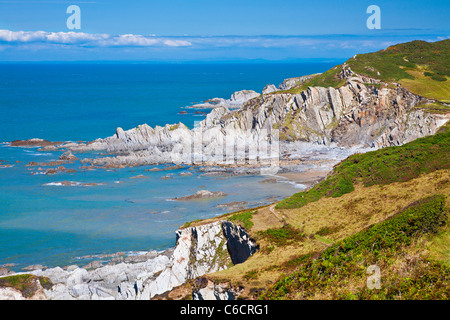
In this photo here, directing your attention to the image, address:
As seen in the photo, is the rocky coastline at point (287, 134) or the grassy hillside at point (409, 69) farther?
the grassy hillside at point (409, 69)

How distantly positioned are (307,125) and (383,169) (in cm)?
5163

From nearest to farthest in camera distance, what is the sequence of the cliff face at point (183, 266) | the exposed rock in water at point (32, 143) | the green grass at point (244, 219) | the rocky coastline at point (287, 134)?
the cliff face at point (183, 266), the green grass at point (244, 219), the rocky coastline at point (287, 134), the exposed rock in water at point (32, 143)

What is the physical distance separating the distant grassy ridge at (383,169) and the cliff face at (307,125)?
3868 centimetres

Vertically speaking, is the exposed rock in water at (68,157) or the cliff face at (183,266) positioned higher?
the exposed rock in water at (68,157)

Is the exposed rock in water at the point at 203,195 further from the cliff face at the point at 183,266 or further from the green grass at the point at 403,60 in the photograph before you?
the green grass at the point at 403,60

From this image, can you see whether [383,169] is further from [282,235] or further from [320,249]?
[320,249]

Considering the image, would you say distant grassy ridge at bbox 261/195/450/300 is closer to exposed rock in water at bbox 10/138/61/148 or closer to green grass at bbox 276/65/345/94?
green grass at bbox 276/65/345/94

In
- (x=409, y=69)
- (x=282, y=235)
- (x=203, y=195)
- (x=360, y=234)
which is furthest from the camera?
(x=409, y=69)

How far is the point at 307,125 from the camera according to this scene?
90.9 meters

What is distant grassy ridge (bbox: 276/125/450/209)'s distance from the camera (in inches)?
1494

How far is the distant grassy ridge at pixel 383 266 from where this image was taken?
21.8 m

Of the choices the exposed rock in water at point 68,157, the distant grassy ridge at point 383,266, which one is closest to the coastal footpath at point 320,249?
the distant grassy ridge at point 383,266

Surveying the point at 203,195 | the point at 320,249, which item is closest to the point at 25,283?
the point at 320,249
